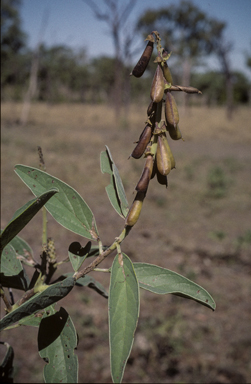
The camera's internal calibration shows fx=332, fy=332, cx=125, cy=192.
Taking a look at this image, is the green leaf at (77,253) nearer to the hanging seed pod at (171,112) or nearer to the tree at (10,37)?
the hanging seed pod at (171,112)

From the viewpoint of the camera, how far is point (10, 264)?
724 millimetres

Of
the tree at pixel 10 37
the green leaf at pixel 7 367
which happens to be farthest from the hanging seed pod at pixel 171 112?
the tree at pixel 10 37

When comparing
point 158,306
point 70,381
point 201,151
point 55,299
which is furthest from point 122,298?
point 201,151

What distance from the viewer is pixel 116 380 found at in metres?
0.47

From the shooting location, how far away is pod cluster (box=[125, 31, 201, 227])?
1.66 ft

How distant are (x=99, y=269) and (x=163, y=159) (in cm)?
23

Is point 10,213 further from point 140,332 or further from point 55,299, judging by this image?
point 140,332

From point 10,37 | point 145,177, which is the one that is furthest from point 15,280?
point 10,37

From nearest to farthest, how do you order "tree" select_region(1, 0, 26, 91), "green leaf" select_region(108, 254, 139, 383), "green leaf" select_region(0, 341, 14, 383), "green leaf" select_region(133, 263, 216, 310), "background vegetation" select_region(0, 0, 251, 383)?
"green leaf" select_region(108, 254, 139, 383)
"green leaf" select_region(133, 263, 216, 310)
"green leaf" select_region(0, 341, 14, 383)
"tree" select_region(1, 0, 26, 91)
"background vegetation" select_region(0, 0, 251, 383)

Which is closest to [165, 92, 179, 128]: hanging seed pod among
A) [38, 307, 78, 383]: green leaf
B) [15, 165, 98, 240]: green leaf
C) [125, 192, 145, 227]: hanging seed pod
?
[125, 192, 145, 227]: hanging seed pod

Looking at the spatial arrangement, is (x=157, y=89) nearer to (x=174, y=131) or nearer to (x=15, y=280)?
(x=174, y=131)

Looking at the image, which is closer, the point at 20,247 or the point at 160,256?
the point at 20,247

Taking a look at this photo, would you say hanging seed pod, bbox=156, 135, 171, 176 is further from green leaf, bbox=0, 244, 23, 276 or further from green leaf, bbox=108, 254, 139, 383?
green leaf, bbox=0, 244, 23, 276

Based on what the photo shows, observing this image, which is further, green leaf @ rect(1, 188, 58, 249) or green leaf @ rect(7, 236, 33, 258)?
green leaf @ rect(7, 236, 33, 258)
